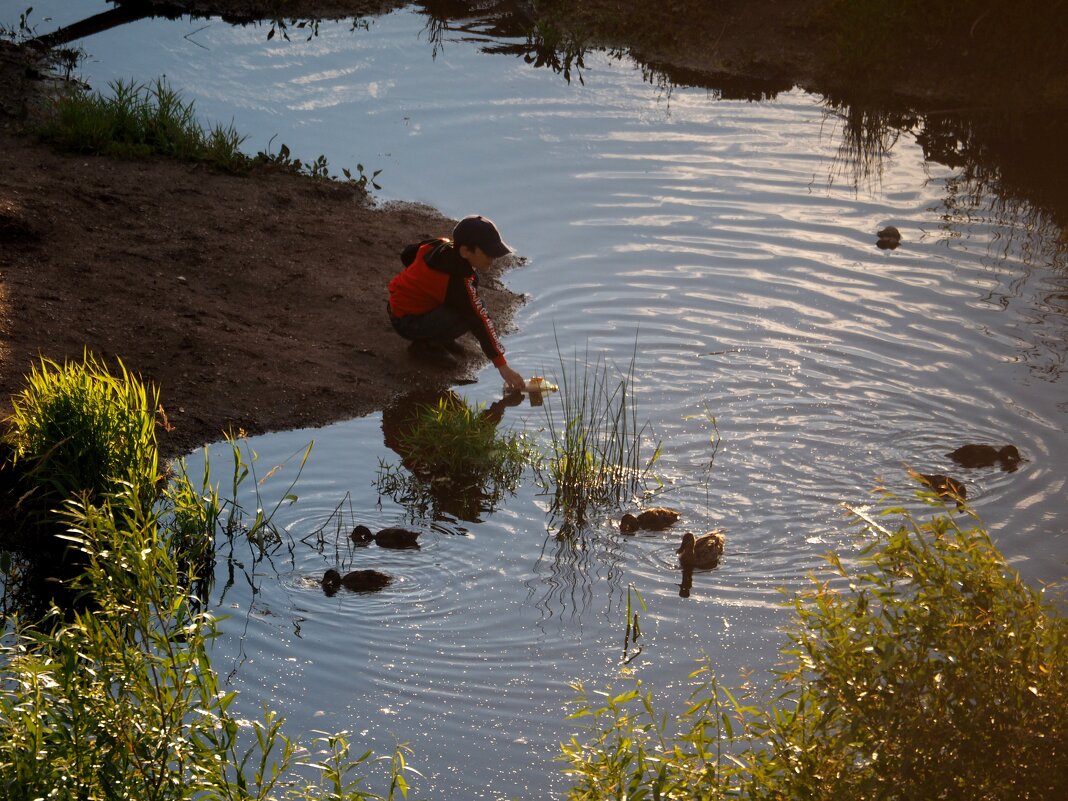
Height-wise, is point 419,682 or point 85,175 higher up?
point 85,175

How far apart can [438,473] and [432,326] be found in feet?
6.35

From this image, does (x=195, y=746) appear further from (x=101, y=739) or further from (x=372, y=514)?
(x=372, y=514)

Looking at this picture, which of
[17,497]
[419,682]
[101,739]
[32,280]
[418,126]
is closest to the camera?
[101,739]

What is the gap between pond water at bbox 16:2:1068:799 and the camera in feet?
21.9

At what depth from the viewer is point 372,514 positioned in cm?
826

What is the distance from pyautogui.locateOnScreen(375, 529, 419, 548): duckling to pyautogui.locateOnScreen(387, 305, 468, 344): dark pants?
9.67 ft

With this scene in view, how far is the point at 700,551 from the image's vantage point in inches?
293

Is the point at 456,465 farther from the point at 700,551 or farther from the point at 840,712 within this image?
the point at 840,712

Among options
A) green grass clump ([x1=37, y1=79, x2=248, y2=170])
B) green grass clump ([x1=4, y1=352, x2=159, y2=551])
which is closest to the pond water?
green grass clump ([x1=4, y1=352, x2=159, y2=551])

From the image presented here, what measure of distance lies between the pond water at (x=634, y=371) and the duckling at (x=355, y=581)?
8 cm

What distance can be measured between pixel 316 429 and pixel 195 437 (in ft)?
2.93

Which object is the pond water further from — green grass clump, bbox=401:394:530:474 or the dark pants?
the dark pants

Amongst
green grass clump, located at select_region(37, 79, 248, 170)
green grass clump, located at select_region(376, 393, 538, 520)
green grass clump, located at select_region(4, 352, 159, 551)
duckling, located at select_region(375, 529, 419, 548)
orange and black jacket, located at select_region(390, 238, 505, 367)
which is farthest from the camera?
green grass clump, located at select_region(37, 79, 248, 170)

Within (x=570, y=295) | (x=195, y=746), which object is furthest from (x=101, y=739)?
(x=570, y=295)
